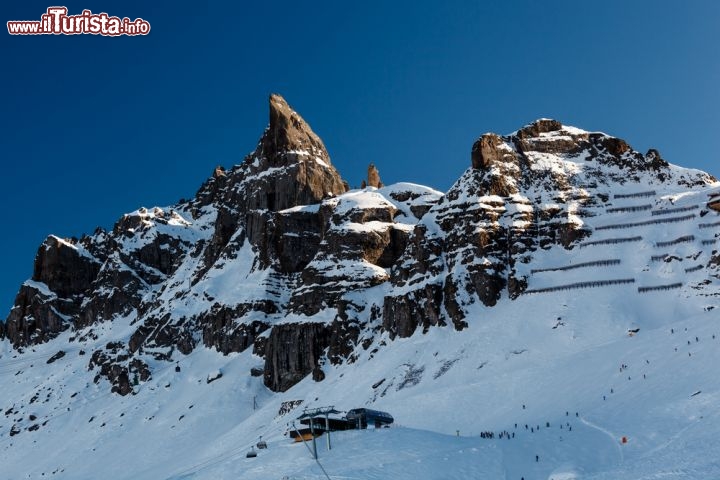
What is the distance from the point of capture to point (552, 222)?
142m

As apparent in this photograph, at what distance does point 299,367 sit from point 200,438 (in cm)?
2212

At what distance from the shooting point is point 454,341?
125500 millimetres

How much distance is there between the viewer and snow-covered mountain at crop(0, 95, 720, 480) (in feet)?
214

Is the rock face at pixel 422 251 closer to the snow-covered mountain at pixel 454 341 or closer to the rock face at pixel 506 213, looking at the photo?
the rock face at pixel 506 213

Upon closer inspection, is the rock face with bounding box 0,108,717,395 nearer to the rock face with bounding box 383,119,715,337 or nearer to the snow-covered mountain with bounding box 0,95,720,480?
the rock face with bounding box 383,119,715,337

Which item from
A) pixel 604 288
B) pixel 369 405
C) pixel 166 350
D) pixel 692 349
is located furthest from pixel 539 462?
pixel 166 350

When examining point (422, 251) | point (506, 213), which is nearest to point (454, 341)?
point (422, 251)

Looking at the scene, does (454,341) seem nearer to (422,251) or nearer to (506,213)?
(422,251)

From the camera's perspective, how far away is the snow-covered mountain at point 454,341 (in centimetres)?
6538

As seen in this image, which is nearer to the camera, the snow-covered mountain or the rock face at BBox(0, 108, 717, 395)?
the snow-covered mountain

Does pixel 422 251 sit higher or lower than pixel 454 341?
higher

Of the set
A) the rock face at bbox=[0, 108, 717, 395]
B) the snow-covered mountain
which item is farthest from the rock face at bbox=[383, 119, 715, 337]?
the snow-covered mountain

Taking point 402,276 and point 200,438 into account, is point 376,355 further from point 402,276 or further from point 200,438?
point 200,438

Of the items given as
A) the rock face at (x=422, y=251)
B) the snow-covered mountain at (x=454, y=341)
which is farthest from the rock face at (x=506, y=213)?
the snow-covered mountain at (x=454, y=341)
